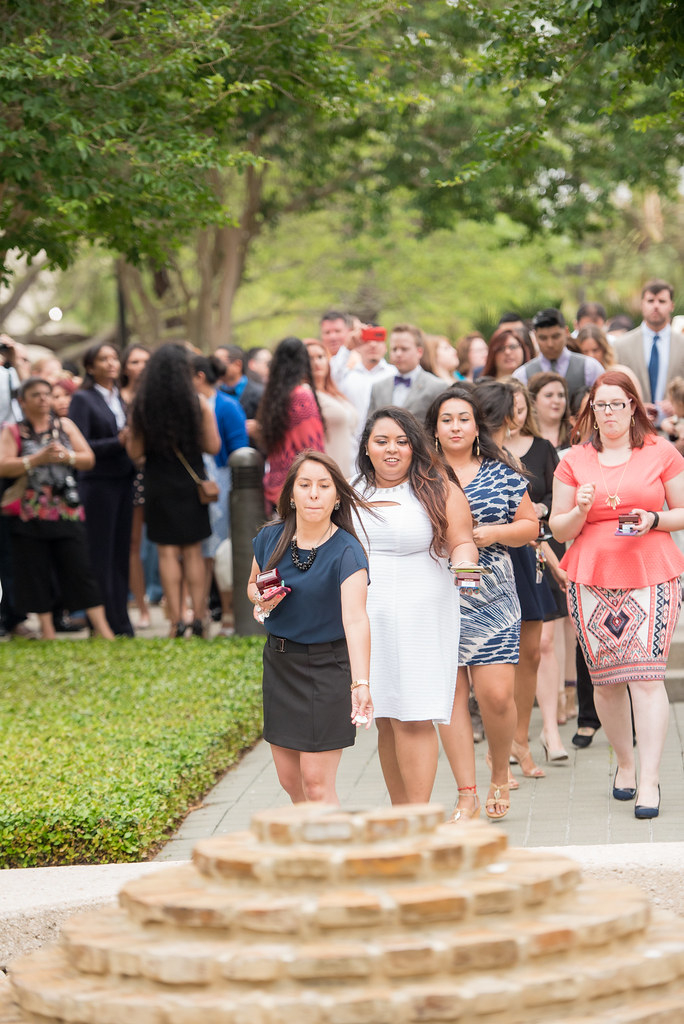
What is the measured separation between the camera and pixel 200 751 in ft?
25.3

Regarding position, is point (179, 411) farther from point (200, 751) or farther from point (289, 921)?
point (289, 921)

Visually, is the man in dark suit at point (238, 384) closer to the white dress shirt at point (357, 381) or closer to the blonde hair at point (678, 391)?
the white dress shirt at point (357, 381)

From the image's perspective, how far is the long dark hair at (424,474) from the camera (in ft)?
20.4

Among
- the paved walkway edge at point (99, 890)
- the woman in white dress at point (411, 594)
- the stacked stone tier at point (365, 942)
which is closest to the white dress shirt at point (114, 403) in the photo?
the woman in white dress at point (411, 594)

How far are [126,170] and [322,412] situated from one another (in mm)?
2565

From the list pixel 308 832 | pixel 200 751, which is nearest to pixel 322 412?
pixel 200 751

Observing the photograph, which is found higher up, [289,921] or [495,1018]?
[289,921]

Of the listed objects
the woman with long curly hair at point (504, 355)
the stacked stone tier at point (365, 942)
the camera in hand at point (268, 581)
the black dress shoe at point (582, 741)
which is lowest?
the black dress shoe at point (582, 741)

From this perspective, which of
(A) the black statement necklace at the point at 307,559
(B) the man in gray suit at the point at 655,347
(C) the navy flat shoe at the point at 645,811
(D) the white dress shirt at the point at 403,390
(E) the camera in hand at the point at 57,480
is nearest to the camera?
(A) the black statement necklace at the point at 307,559

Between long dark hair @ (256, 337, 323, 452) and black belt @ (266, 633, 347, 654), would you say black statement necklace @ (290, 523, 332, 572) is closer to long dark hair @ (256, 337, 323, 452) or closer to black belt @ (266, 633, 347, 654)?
black belt @ (266, 633, 347, 654)

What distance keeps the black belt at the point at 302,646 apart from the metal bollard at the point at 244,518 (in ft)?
20.1

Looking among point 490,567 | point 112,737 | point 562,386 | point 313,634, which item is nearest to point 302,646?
point 313,634

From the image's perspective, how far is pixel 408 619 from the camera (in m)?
6.12

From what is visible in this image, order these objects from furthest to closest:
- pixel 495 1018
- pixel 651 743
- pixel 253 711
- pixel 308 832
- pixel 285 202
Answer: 1. pixel 285 202
2. pixel 253 711
3. pixel 651 743
4. pixel 308 832
5. pixel 495 1018
